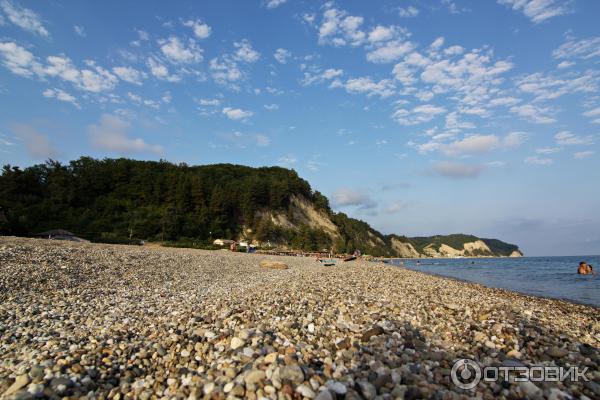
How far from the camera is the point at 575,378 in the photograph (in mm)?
4242

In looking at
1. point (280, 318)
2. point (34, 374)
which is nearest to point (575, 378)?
point (280, 318)

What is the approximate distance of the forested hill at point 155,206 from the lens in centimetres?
5484

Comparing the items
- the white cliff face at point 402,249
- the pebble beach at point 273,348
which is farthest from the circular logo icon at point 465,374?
the white cliff face at point 402,249

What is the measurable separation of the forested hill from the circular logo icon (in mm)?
46069

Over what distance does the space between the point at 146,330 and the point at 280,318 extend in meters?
2.74

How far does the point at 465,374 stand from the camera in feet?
13.9

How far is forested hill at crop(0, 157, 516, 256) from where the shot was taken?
54844 millimetres

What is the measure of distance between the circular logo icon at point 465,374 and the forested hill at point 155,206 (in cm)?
4607

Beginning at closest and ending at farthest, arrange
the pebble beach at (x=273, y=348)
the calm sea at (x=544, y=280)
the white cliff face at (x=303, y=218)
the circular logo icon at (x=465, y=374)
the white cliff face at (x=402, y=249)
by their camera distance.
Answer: the pebble beach at (x=273, y=348) < the circular logo icon at (x=465, y=374) < the calm sea at (x=544, y=280) < the white cliff face at (x=303, y=218) < the white cliff face at (x=402, y=249)

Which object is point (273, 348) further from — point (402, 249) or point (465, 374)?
point (402, 249)

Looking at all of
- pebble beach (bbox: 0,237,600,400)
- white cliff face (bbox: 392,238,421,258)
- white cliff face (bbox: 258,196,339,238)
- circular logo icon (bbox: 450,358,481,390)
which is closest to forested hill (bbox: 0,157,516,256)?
white cliff face (bbox: 258,196,339,238)

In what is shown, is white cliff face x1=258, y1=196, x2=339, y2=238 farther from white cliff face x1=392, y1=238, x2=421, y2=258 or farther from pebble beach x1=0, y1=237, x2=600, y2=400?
white cliff face x1=392, y1=238, x2=421, y2=258

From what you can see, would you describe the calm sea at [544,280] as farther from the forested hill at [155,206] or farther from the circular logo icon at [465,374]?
the forested hill at [155,206]

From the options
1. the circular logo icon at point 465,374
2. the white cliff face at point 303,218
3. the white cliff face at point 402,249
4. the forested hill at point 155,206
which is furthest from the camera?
the white cliff face at point 402,249
